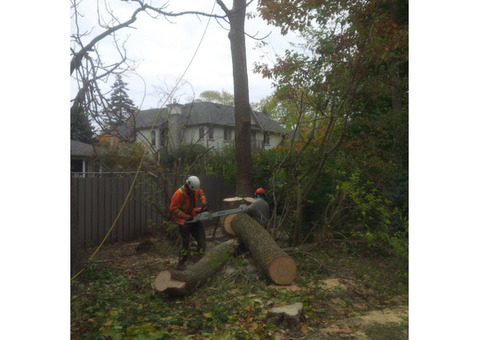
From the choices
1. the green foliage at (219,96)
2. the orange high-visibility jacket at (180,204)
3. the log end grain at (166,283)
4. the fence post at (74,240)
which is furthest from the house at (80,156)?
the green foliage at (219,96)

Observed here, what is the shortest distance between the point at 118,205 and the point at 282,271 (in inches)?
168

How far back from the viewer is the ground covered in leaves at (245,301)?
11.3ft

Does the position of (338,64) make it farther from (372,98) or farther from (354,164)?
(354,164)

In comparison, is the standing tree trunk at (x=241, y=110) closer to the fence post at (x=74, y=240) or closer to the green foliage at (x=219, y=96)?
the fence post at (x=74, y=240)

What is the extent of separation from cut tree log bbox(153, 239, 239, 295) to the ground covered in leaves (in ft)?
0.37

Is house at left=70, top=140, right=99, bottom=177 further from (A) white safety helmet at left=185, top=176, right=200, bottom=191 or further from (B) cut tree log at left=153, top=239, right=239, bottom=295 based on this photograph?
(B) cut tree log at left=153, top=239, right=239, bottom=295

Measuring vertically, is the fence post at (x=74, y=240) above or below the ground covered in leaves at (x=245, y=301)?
above

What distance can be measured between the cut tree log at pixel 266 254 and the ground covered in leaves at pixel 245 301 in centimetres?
14

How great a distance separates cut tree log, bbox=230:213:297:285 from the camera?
4820 millimetres

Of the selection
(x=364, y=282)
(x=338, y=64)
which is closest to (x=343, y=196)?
(x=364, y=282)

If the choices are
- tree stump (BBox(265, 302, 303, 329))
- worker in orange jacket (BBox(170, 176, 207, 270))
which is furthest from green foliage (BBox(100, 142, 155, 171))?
tree stump (BBox(265, 302, 303, 329))

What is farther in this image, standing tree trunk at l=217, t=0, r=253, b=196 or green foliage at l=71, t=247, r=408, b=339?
standing tree trunk at l=217, t=0, r=253, b=196

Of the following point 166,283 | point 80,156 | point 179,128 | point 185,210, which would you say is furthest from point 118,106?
point 179,128

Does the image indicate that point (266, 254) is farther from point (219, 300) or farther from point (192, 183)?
point (192, 183)
